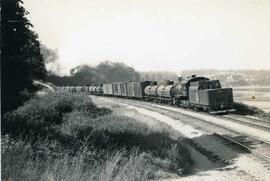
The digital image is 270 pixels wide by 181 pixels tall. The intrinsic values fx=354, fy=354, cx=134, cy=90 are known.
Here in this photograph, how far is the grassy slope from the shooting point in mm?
10023

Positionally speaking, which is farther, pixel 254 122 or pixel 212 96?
pixel 212 96

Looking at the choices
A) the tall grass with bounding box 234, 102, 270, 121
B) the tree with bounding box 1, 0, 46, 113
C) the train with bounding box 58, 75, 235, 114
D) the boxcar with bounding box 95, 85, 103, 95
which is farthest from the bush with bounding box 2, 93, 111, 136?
the boxcar with bounding box 95, 85, 103, 95

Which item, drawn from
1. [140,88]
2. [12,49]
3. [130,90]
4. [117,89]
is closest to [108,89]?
[117,89]

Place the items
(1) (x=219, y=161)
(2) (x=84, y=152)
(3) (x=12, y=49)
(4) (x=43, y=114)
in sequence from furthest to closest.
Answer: (4) (x=43, y=114) < (3) (x=12, y=49) < (1) (x=219, y=161) < (2) (x=84, y=152)

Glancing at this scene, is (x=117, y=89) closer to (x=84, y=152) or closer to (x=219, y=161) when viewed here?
(x=219, y=161)

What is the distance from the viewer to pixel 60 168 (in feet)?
35.4

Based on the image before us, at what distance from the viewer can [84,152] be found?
1230 centimetres

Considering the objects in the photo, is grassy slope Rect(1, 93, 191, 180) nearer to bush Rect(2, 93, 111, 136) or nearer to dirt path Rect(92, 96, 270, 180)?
bush Rect(2, 93, 111, 136)

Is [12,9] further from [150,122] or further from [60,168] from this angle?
[150,122]

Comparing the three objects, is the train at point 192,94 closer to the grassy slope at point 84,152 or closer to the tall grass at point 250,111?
the tall grass at point 250,111

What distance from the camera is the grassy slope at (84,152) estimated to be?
10.0m

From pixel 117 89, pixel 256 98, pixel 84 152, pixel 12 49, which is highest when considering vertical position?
pixel 12 49

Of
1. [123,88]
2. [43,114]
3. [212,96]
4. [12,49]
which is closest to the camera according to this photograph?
[12,49]

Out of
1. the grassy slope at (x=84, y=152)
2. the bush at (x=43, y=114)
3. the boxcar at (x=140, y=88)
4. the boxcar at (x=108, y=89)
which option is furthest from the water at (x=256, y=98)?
the boxcar at (x=108, y=89)
